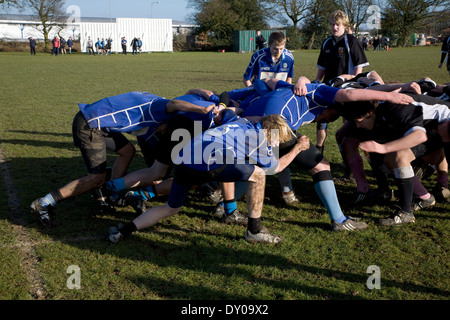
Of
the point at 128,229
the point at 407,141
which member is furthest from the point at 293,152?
the point at 128,229

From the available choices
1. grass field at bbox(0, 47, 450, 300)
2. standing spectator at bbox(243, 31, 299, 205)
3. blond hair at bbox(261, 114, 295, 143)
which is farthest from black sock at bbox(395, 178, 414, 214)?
standing spectator at bbox(243, 31, 299, 205)

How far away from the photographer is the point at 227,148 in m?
3.95

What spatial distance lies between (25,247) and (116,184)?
122cm

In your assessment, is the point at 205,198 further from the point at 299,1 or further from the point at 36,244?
the point at 299,1

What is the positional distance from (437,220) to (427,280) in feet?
4.69

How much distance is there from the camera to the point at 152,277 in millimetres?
3840

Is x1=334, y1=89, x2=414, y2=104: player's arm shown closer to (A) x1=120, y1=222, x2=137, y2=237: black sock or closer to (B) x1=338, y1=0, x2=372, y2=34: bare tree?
(A) x1=120, y1=222, x2=137, y2=237: black sock

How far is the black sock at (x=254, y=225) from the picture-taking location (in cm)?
434

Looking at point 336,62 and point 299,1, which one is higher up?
point 299,1

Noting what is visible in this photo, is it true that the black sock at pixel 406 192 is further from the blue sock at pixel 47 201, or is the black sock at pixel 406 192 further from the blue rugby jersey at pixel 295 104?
the blue sock at pixel 47 201

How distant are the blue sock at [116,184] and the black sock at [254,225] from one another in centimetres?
170

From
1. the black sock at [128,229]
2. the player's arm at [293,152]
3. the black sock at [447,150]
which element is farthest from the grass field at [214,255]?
the player's arm at [293,152]

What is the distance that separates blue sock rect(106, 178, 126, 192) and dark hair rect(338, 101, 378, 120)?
260 cm
